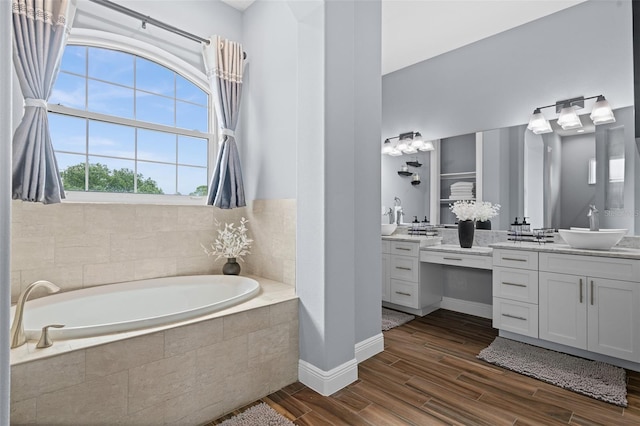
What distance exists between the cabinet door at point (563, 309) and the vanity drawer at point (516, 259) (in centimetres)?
11

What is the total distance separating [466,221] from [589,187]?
3.46ft

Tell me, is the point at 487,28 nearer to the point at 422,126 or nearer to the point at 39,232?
the point at 422,126

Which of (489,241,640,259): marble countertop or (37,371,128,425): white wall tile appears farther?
(489,241,640,259): marble countertop

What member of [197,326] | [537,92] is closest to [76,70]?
[197,326]

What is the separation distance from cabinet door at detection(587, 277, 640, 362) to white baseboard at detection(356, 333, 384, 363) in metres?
1.54

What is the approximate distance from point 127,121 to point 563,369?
3799 mm

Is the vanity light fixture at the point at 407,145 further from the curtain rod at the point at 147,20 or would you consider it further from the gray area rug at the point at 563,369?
the curtain rod at the point at 147,20

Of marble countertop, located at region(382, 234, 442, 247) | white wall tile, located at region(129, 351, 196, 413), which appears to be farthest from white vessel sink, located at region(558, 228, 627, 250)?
white wall tile, located at region(129, 351, 196, 413)

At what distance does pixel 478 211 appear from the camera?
3.53 meters

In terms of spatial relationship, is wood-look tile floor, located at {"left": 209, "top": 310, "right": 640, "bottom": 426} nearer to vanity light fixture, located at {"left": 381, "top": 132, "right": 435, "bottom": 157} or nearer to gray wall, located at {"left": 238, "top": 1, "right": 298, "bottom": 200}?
gray wall, located at {"left": 238, "top": 1, "right": 298, "bottom": 200}

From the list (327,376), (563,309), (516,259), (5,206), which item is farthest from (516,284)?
(5,206)

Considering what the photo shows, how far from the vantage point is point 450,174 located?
13.0ft

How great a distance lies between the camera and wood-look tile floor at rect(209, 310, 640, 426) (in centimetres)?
190

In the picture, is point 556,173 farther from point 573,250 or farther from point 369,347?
point 369,347
